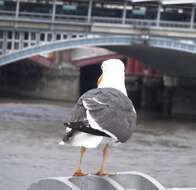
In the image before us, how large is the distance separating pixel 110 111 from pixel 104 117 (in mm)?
71

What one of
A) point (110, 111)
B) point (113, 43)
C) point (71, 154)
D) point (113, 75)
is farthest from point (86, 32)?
point (110, 111)

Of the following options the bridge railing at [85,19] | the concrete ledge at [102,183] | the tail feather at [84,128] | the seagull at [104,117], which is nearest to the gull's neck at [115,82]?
the seagull at [104,117]

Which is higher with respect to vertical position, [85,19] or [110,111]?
[110,111]

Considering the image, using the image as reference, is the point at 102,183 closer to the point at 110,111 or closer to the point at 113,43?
the point at 110,111

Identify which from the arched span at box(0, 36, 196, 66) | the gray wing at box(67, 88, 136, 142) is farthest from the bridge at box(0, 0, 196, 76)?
the gray wing at box(67, 88, 136, 142)

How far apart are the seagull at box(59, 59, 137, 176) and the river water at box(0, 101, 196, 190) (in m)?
4.95

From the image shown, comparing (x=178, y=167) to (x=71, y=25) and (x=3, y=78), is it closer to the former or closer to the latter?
(x=71, y=25)

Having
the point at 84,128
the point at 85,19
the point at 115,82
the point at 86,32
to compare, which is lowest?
the point at 86,32

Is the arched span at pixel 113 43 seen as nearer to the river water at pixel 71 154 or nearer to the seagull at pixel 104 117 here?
the river water at pixel 71 154

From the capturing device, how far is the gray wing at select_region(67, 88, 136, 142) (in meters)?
5.12

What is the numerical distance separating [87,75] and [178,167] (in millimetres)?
29352

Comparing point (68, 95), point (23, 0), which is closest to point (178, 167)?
point (23, 0)

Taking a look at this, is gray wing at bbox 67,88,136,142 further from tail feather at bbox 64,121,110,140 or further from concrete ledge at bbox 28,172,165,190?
concrete ledge at bbox 28,172,165,190

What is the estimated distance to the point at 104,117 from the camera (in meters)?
5.11
